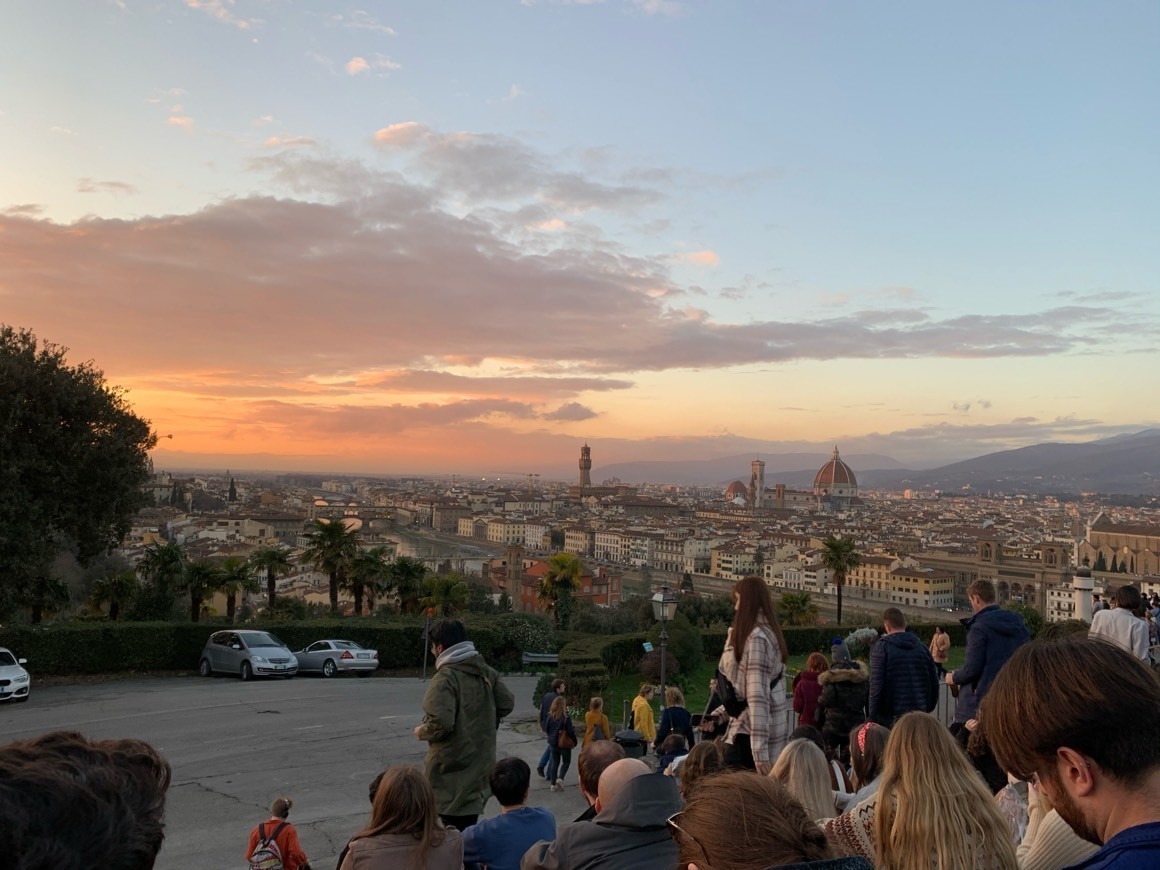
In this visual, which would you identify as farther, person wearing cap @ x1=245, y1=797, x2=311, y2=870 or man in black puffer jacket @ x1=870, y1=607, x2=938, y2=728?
man in black puffer jacket @ x1=870, y1=607, x2=938, y2=728

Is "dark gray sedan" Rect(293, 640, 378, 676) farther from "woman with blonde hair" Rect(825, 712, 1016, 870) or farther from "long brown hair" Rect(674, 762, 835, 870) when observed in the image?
"long brown hair" Rect(674, 762, 835, 870)

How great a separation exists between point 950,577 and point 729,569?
1095 inches

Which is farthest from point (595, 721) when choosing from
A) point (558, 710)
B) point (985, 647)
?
point (985, 647)

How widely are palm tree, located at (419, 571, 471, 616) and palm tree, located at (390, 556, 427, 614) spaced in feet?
0.99

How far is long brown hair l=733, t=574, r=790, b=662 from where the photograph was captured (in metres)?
4.98

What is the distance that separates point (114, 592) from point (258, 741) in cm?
1494

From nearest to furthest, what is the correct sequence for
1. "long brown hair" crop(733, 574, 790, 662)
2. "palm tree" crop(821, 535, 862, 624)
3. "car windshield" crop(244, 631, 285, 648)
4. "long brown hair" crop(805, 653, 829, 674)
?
"long brown hair" crop(733, 574, 790, 662)
"long brown hair" crop(805, 653, 829, 674)
"car windshield" crop(244, 631, 285, 648)
"palm tree" crop(821, 535, 862, 624)

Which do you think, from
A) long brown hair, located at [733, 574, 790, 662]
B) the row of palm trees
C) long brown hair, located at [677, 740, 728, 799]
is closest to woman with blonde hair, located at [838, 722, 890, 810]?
long brown hair, located at [677, 740, 728, 799]

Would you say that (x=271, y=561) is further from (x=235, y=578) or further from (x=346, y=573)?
(x=346, y=573)

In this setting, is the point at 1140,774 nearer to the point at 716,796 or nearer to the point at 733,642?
the point at 716,796

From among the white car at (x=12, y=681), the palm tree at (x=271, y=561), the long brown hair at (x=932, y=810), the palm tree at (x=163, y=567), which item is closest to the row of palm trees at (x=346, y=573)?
the palm tree at (x=271, y=561)

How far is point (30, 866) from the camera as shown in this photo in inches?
45.9

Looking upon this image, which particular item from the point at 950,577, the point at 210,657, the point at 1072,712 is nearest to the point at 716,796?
the point at 1072,712

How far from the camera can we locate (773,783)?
183 centimetres
